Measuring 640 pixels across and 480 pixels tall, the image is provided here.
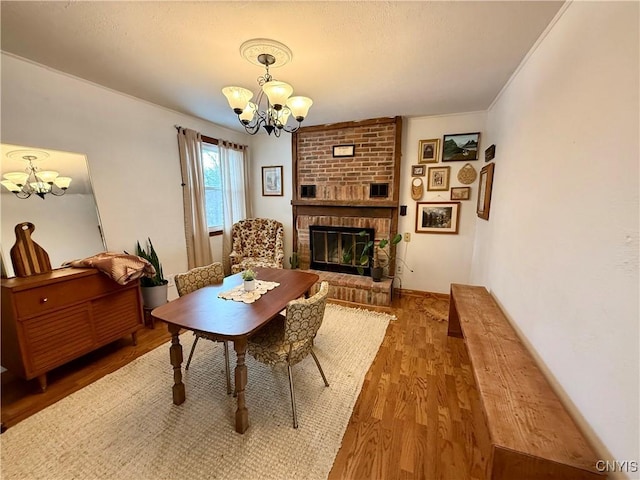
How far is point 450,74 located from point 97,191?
344cm

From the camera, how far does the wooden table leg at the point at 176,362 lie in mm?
1606

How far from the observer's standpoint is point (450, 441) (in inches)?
59.1

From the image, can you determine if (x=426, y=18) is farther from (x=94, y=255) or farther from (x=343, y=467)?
(x=94, y=255)

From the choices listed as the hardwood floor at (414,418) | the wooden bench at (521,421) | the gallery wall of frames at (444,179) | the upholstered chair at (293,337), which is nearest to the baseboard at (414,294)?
the gallery wall of frames at (444,179)

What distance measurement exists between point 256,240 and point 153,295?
165 cm

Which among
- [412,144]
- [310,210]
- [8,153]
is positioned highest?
[412,144]

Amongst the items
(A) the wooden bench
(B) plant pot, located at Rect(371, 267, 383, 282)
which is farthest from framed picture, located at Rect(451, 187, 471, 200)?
(A) the wooden bench

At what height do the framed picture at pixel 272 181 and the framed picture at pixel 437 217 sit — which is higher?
the framed picture at pixel 272 181

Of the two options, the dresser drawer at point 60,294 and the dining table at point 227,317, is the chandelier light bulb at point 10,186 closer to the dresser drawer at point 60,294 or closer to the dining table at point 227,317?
the dresser drawer at point 60,294

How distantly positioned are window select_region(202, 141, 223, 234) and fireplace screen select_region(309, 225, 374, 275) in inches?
58.0

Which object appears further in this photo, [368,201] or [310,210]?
[310,210]

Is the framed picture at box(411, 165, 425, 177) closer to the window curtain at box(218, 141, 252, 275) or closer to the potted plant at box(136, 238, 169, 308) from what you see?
the window curtain at box(218, 141, 252, 275)

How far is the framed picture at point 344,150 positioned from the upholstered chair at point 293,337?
252 cm

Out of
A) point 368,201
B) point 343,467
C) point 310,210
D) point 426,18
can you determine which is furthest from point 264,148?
point 343,467
